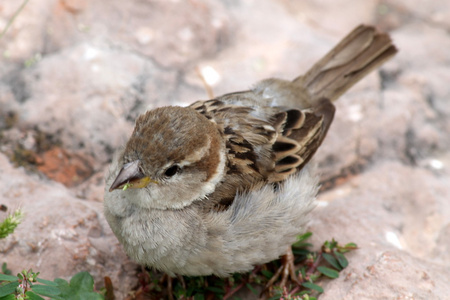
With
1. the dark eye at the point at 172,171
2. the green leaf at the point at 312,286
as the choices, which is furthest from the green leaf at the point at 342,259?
the dark eye at the point at 172,171

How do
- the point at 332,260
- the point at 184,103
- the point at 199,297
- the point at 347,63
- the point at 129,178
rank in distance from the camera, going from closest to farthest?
the point at 129,178, the point at 199,297, the point at 332,260, the point at 347,63, the point at 184,103

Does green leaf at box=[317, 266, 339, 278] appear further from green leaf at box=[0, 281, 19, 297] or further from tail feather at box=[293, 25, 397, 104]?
green leaf at box=[0, 281, 19, 297]

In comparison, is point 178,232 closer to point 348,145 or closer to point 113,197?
point 113,197

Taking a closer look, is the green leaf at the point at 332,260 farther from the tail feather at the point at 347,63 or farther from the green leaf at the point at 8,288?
the green leaf at the point at 8,288

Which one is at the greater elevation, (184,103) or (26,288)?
(26,288)

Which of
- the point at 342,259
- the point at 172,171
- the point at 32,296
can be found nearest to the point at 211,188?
Result: the point at 172,171

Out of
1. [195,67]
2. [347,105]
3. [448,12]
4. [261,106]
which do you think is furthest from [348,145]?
[448,12]

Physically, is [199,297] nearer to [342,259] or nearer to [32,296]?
[342,259]
